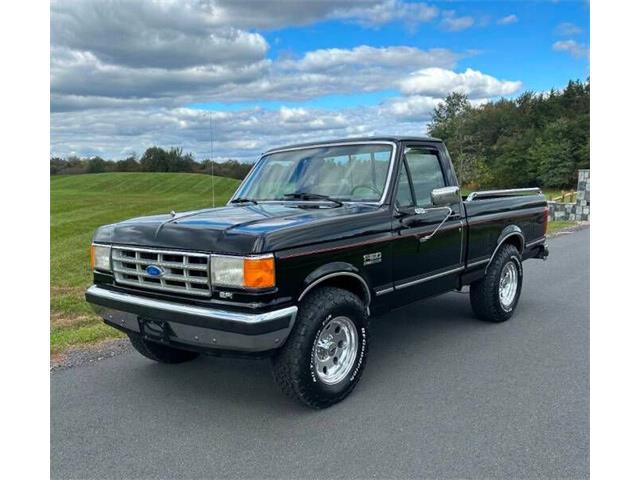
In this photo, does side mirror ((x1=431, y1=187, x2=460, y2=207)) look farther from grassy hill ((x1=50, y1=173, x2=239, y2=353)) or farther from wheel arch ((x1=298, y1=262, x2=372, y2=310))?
grassy hill ((x1=50, y1=173, x2=239, y2=353))

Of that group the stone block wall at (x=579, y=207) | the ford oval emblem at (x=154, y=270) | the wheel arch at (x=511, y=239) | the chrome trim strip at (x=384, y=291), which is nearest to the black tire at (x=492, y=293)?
the wheel arch at (x=511, y=239)

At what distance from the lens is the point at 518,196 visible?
6.80m

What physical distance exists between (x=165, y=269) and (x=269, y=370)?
1421mm

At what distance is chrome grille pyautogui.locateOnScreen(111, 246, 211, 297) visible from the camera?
146 inches

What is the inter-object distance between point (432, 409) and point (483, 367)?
1051 millimetres

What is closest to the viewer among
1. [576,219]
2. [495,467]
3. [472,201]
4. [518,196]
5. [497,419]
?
[495,467]

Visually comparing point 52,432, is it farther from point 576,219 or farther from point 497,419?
point 576,219

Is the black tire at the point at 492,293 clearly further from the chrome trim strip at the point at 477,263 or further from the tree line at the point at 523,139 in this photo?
the tree line at the point at 523,139

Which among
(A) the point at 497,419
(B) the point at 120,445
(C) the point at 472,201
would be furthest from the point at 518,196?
(B) the point at 120,445

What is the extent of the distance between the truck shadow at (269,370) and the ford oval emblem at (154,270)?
3.25 feet

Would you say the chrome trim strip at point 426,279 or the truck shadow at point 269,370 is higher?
the chrome trim strip at point 426,279

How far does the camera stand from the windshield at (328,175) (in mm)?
4848

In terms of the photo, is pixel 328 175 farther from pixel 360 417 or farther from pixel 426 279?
pixel 360 417

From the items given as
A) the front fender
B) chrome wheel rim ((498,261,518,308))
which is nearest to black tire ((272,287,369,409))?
the front fender
